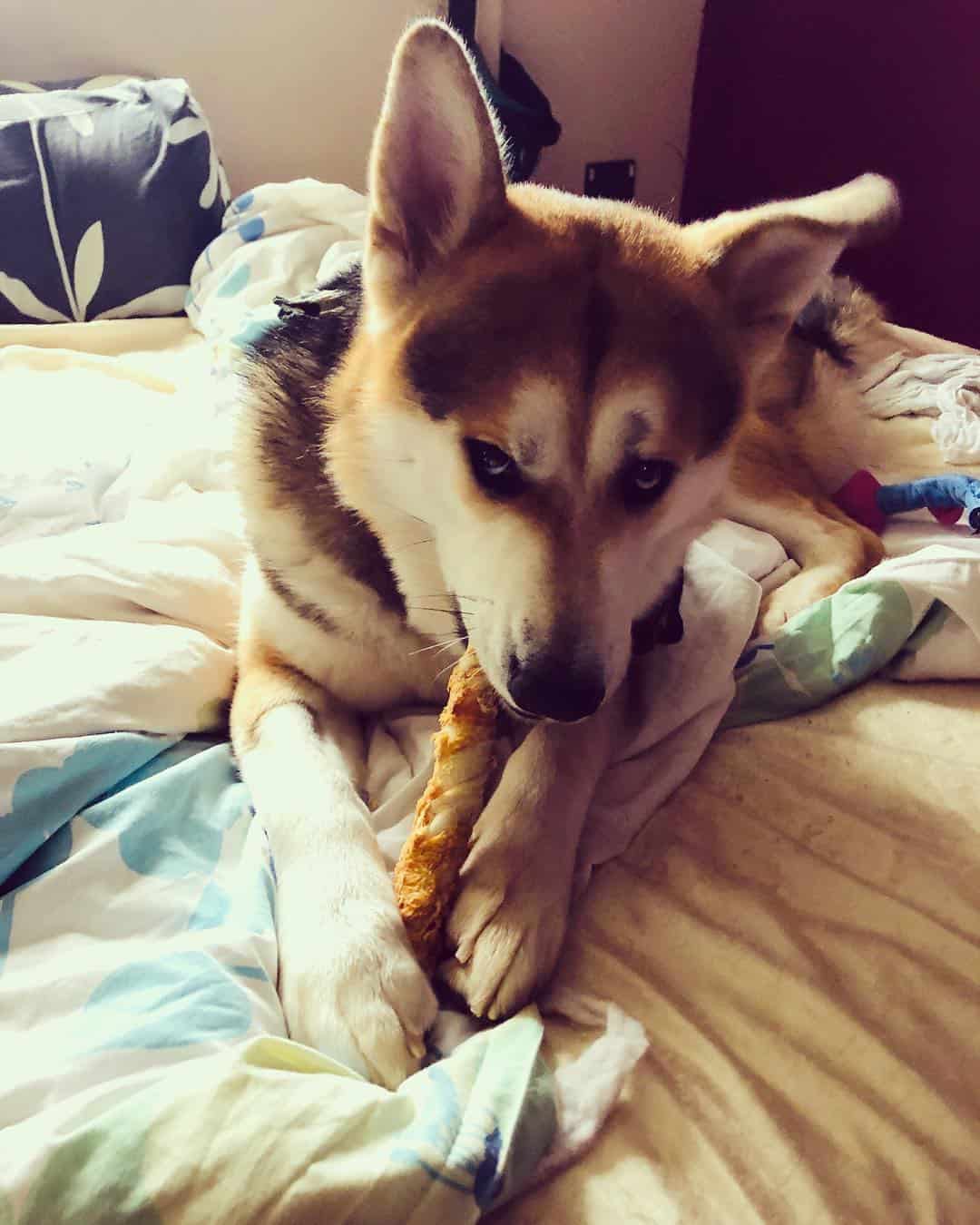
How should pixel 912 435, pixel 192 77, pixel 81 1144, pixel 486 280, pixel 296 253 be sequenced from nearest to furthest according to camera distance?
pixel 81 1144, pixel 486 280, pixel 912 435, pixel 296 253, pixel 192 77

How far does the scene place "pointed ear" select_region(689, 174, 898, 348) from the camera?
1014 mm

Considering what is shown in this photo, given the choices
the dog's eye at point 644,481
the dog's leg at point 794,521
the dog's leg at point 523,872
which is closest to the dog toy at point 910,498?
the dog's leg at point 794,521

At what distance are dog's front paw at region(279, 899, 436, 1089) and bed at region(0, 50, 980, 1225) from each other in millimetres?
34

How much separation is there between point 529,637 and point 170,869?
0.44 metres

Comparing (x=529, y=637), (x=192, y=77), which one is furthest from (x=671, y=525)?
(x=192, y=77)

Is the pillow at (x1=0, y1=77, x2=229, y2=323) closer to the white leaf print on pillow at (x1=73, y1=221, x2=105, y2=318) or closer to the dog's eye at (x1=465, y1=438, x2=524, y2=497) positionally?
the white leaf print on pillow at (x1=73, y1=221, x2=105, y2=318)

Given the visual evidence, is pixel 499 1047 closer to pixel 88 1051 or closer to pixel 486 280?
pixel 88 1051

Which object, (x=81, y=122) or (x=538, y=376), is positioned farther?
(x=81, y=122)

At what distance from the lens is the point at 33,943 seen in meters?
0.83

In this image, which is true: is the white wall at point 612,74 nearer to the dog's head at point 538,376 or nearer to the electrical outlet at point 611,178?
the electrical outlet at point 611,178

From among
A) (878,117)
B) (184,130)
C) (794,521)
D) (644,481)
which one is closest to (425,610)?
(644,481)

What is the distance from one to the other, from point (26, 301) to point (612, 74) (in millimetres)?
2315

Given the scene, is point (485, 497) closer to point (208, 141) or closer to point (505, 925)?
point (505, 925)

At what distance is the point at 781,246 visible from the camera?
1.04 metres
